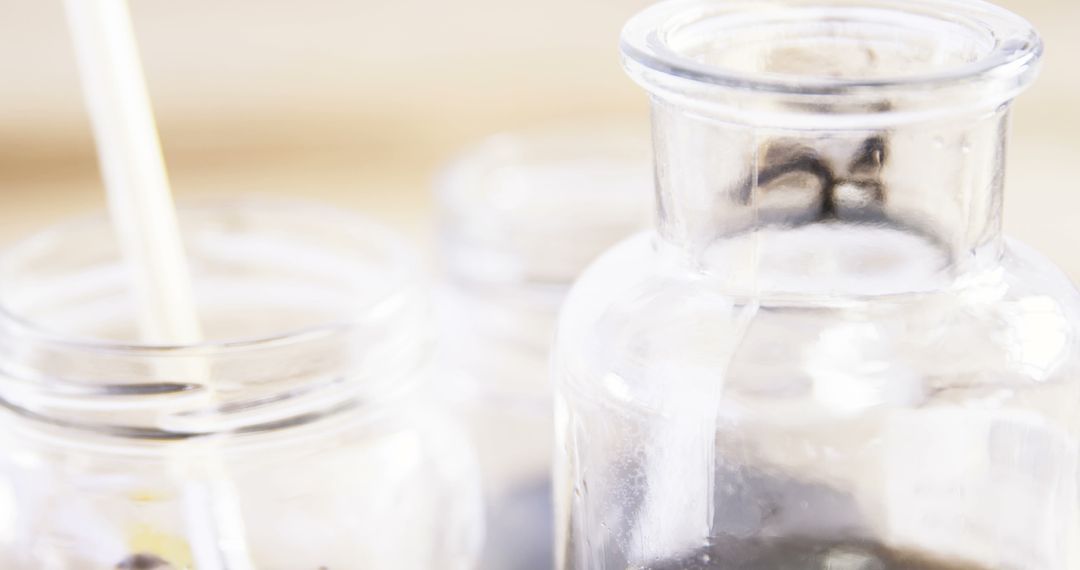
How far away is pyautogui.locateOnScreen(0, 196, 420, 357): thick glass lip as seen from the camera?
0.98ft

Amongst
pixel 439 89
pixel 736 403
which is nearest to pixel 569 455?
pixel 736 403

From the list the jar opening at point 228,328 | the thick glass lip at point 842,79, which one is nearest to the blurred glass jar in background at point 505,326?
the jar opening at point 228,328

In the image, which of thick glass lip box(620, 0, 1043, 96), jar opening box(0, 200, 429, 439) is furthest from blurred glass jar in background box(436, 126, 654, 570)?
thick glass lip box(620, 0, 1043, 96)

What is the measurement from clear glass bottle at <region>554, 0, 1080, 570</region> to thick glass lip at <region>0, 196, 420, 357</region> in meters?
0.07

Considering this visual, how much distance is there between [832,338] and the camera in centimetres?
27

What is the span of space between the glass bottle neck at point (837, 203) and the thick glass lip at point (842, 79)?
0.04 feet

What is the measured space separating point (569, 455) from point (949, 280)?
0.32 feet

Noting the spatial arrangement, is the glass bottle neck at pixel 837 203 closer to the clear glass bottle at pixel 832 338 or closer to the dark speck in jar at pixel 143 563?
the clear glass bottle at pixel 832 338

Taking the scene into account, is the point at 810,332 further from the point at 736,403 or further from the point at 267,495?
the point at 267,495

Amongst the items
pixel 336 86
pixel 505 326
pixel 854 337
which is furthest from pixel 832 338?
pixel 336 86

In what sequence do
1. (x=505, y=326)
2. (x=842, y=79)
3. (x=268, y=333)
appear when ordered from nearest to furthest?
(x=842, y=79), (x=268, y=333), (x=505, y=326)

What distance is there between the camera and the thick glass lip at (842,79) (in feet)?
0.79

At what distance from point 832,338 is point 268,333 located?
19 centimetres

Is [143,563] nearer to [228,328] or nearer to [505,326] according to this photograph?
[228,328]
